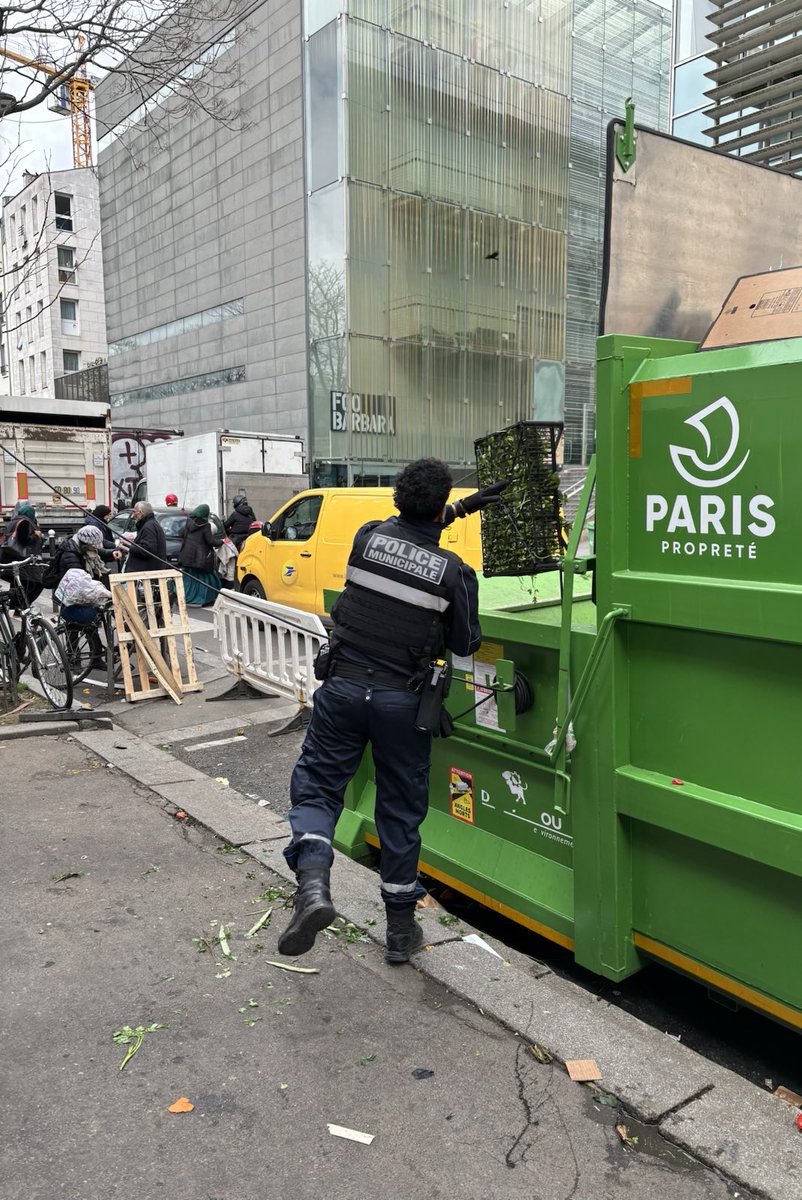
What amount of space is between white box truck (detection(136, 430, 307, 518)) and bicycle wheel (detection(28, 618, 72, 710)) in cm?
1061


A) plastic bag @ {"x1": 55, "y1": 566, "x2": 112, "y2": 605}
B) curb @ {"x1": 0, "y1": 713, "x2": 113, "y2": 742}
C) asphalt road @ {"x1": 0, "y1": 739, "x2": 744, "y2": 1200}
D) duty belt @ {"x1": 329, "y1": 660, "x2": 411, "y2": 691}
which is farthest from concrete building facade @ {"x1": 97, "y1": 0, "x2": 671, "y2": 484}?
asphalt road @ {"x1": 0, "y1": 739, "x2": 744, "y2": 1200}

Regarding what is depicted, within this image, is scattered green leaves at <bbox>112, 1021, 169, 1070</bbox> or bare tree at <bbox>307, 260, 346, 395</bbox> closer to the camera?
scattered green leaves at <bbox>112, 1021, 169, 1070</bbox>

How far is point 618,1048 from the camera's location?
2.88 meters

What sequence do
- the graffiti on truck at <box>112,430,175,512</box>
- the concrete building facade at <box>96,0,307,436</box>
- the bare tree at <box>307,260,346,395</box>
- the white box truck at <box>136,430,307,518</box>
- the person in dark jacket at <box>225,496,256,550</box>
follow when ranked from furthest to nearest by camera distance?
the concrete building facade at <box>96,0,307,436</box>
the graffiti on truck at <box>112,430,175,512</box>
the bare tree at <box>307,260,346,395</box>
the white box truck at <box>136,430,307,518</box>
the person in dark jacket at <box>225,496,256,550</box>

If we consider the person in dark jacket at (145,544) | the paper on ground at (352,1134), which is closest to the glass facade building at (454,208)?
the person in dark jacket at (145,544)

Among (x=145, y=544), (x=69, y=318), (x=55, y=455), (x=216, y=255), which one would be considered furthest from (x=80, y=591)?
(x=69, y=318)

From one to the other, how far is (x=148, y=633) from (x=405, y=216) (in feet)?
63.2

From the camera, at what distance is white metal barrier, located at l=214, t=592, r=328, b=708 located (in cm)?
700

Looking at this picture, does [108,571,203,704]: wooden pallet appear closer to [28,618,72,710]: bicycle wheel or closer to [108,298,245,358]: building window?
[28,618,72,710]: bicycle wheel

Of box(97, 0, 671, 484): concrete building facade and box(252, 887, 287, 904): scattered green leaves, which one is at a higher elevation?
box(97, 0, 671, 484): concrete building facade

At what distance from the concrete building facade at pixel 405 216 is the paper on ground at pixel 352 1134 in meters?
19.8

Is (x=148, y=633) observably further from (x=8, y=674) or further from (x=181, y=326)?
(x=181, y=326)

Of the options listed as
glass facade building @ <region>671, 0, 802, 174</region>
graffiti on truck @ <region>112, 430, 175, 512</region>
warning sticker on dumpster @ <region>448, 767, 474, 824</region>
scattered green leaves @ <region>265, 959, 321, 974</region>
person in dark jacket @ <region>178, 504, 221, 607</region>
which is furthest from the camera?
graffiti on truck @ <region>112, 430, 175, 512</region>

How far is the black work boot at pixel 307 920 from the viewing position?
3.01 m
